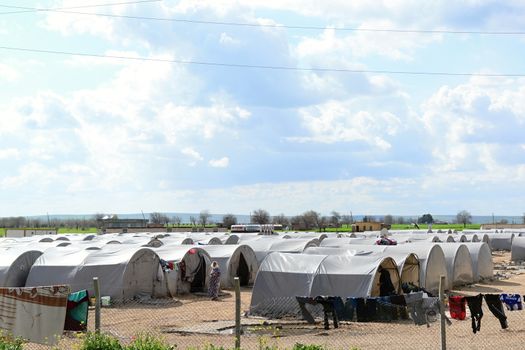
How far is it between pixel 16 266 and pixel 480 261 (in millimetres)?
21143

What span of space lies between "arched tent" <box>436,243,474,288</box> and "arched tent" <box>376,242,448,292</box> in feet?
4.16

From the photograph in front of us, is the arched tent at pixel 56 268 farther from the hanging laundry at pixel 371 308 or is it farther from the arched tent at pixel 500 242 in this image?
the arched tent at pixel 500 242

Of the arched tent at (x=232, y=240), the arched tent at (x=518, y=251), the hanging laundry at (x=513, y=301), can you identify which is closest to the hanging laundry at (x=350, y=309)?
the hanging laundry at (x=513, y=301)

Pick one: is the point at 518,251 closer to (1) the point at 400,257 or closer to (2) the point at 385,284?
(1) the point at 400,257

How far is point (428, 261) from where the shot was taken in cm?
2761

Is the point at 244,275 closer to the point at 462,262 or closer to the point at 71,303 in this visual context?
the point at 462,262

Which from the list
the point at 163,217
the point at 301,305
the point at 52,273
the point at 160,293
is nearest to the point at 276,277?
the point at 301,305

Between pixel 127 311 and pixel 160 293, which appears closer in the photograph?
pixel 127 311

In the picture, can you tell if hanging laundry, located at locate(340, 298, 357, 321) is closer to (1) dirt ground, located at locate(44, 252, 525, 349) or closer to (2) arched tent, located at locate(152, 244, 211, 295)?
(1) dirt ground, located at locate(44, 252, 525, 349)

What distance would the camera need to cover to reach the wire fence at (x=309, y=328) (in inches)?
621

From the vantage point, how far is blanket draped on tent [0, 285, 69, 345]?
38.7 ft

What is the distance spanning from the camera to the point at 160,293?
27.2 metres

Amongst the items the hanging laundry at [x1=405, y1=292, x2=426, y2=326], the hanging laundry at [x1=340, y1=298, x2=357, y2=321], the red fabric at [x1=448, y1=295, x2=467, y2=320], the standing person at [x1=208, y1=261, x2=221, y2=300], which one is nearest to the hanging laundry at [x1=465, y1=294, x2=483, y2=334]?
the red fabric at [x1=448, y1=295, x2=467, y2=320]

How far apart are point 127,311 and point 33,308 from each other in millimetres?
11657
